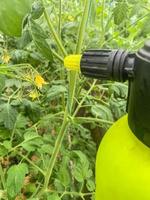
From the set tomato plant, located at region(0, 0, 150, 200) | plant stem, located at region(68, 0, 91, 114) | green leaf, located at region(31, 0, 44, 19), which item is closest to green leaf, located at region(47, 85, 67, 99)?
tomato plant, located at region(0, 0, 150, 200)

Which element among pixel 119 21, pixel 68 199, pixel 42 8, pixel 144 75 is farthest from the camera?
pixel 68 199

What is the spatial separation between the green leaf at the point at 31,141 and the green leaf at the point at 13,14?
1.05ft

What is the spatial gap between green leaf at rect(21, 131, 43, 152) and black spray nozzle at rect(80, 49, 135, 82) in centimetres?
30

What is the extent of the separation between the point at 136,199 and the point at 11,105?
0.39 metres

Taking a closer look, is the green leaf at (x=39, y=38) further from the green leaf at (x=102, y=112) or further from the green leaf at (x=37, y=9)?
the green leaf at (x=102, y=112)

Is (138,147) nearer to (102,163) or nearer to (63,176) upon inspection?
(102,163)

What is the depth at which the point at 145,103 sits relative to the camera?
0.35 metres

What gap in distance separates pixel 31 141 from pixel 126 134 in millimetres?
316

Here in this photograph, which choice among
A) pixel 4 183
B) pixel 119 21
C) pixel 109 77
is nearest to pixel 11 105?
pixel 4 183

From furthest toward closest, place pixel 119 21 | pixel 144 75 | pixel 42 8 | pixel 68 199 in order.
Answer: pixel 68 199 < pixel 119 21 < pixel 42 8 < pixel 144 75

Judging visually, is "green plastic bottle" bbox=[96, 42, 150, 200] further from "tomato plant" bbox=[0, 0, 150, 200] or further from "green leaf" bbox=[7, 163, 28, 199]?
"green leaf" bbox=[7, 163, 28, 199]

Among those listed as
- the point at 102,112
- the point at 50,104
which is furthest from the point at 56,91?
the point at 50,104

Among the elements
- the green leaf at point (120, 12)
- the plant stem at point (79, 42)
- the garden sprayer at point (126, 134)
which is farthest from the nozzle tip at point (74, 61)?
the green leaf at point (120, 12)

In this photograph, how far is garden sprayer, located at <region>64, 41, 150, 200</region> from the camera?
1.16ft
